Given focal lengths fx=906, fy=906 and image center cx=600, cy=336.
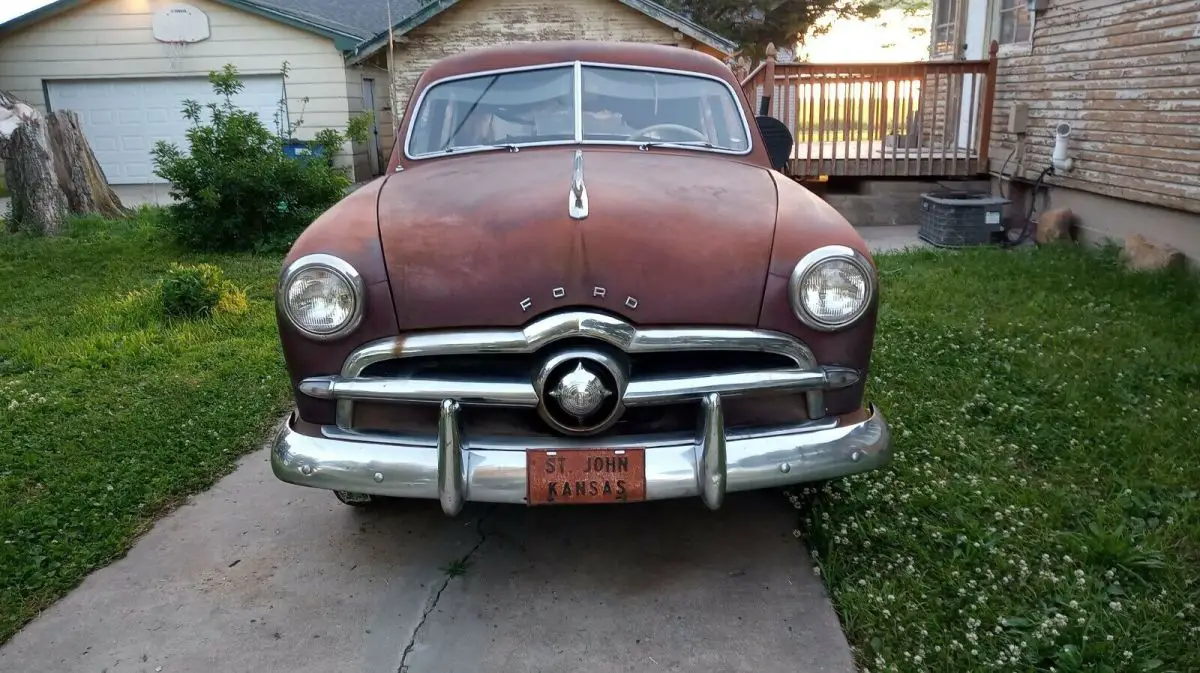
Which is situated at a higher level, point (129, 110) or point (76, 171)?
point (129, 110)

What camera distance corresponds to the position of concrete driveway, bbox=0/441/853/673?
2.59 m

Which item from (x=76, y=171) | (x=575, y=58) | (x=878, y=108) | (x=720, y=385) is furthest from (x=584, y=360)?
(x=76, y=171)

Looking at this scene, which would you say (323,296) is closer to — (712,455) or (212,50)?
(712,455)

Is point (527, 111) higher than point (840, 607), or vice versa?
point (527, 111)

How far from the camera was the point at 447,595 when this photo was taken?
2.91m

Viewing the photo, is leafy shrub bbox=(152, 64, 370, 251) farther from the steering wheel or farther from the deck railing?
the steering wheel

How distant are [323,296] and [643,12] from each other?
12851mm

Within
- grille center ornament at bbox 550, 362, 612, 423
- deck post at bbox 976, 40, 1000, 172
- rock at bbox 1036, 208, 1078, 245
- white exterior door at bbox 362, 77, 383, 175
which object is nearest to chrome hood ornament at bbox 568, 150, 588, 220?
grille center ornament at bbox 550, 362, 612, 423

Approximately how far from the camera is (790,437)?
267 centimetres

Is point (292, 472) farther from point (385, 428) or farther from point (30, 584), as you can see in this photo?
point (30, 584)

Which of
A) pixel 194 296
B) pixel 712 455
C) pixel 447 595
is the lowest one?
pixel 447 595

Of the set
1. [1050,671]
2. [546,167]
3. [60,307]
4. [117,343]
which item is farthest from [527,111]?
[60,307]

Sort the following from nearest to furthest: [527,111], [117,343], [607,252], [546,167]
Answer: [607,252], [546,167], [527,111], [117,343]

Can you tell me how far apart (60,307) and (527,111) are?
4510 millimetres
